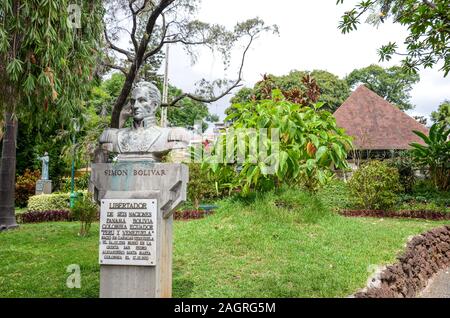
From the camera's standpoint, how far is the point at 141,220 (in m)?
4.43

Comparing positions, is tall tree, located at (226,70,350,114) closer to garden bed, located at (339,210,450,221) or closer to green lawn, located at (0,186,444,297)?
garden bed, located at (339,210,450,221)

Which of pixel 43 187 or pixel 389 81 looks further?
pixel 389 81

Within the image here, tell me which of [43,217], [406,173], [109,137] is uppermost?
[109,137]

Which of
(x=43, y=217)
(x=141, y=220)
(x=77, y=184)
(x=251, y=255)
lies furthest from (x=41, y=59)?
(x=77, y=184)

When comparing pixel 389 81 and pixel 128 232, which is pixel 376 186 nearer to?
pixel 128 232

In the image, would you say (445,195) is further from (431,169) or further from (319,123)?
(319,123)

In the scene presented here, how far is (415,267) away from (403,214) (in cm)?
629

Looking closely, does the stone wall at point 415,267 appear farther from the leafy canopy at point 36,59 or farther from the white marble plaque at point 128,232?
the leafy canopy at point 36,59

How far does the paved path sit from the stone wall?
0.08 meters

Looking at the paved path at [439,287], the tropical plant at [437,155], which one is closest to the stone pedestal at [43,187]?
the tropical plant at [437,155]

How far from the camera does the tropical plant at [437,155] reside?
15211mm
